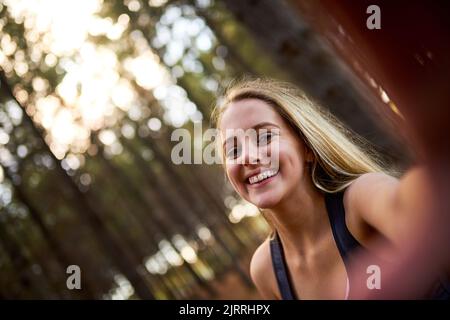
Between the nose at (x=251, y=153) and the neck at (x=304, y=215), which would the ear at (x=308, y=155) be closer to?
the neck at (x=304, y=215)

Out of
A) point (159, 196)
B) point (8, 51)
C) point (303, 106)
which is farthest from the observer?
point (159, 196)

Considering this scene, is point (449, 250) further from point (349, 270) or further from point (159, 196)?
point (159, 196)

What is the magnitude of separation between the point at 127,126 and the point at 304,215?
45.3ft

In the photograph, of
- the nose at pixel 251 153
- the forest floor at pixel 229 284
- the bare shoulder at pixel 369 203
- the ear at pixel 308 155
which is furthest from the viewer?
the forest floor at pixel 229 284

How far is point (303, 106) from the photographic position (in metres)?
2.31

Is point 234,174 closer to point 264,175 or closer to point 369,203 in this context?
point 264,175

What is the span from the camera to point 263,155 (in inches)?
83.6

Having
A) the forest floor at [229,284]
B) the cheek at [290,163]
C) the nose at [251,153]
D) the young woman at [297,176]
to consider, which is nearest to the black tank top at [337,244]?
the young woman at [297,176]

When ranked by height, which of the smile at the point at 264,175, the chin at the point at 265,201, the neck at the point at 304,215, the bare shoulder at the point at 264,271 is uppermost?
the smile at the point at 264,175

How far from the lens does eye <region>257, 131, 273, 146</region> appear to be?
6.95 ft

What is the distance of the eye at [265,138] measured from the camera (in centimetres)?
212

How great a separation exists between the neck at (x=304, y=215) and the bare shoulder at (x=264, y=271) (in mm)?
228
